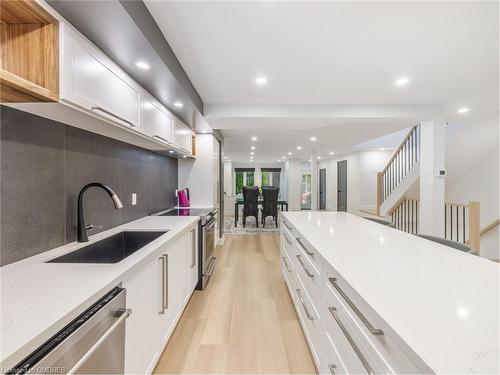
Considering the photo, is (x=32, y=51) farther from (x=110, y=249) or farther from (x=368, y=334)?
(x=368, y=334)

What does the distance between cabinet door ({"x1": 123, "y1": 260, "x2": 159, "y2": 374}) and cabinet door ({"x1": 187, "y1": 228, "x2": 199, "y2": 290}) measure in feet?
2.83

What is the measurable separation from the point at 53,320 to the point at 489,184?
7231 mm

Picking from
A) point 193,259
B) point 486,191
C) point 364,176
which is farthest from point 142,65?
point 364,176

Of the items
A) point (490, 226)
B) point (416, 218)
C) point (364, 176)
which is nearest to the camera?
point (490, 226)

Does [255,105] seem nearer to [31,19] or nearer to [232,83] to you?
[232,83]

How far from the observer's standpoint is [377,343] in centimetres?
73

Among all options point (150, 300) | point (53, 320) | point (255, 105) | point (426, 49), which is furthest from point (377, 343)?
point (255, 105)

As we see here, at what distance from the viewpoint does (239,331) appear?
1.92 m

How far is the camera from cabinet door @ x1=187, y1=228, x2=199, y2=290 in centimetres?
230

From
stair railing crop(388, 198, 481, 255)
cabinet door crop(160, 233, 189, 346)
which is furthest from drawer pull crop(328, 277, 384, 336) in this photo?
stair railing crop(388, 198, 481, 255)

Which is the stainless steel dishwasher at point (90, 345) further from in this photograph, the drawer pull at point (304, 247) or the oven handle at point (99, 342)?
the drawer pull at point (304, 247)

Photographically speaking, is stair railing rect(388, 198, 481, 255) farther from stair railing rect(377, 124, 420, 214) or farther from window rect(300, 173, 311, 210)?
window rect(300, 173, 311, 210)

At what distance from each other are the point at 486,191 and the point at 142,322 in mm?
6939

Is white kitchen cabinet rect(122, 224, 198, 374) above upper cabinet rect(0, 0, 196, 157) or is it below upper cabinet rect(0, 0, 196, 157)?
below
